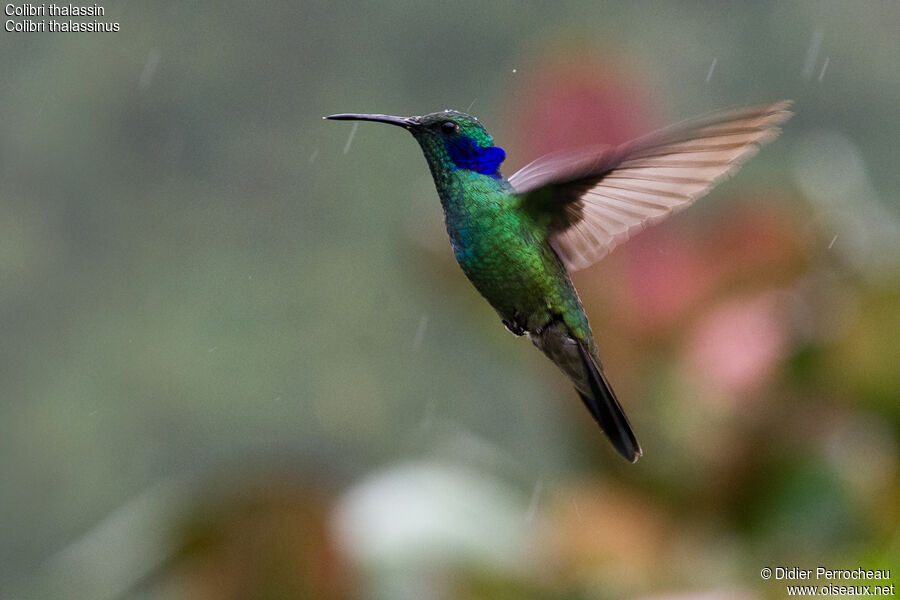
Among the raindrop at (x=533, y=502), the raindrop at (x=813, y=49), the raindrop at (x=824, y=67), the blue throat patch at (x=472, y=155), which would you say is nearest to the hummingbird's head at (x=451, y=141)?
the blue throat patch at (x=472, y=155)

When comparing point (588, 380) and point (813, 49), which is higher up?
point (588, 380)

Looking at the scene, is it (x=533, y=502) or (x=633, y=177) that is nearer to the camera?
(x=633, y=177)

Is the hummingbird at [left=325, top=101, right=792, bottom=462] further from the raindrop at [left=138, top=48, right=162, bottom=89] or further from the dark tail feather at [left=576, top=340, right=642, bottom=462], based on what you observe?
the raindrop at [left=138, top=48, right=162, bottom=89]

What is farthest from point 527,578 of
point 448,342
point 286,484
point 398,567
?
point 448,342

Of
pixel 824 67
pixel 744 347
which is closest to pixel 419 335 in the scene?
pixel 824 67

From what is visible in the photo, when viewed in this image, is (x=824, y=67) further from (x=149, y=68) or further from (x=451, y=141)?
(x=451, y=141)

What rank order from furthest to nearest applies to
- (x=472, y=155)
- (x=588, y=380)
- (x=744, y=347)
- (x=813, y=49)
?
(x=813, y=49) < (x=744, y=347) < (x=588, y=380) < (x=472, y=155)

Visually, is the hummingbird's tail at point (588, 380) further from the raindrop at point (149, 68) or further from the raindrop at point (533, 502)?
the raindrop at point (149, 68)

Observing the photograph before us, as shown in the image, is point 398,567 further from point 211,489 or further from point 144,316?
point 144,316
